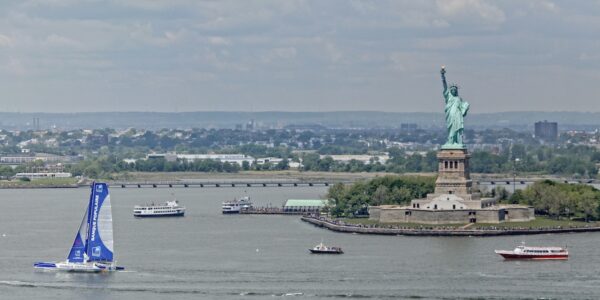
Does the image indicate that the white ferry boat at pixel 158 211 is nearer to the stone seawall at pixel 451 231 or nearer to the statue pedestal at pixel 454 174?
the stone seawall at pixel 451 231

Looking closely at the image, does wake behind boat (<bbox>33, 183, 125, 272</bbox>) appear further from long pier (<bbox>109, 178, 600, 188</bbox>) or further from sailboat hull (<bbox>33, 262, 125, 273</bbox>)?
long pier (<bbox>109, 178, 600, 188</bbox>)

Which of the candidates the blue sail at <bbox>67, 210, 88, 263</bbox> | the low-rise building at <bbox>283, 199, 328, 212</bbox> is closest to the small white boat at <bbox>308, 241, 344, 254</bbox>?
the blue sail at <bbox>67, 210, 88, 263</bbox>

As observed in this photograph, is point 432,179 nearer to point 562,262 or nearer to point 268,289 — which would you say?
point 562,262

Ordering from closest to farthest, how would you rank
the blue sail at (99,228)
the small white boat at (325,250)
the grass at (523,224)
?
the blue sail at (99,228) → the small white boat at (325,250) → the grass at (523,224)

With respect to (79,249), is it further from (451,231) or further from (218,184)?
(218,184)

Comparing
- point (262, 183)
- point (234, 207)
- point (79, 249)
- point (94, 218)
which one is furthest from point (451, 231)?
point (262, 183)

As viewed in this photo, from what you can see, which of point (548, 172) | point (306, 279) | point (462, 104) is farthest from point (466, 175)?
point (548, 172)

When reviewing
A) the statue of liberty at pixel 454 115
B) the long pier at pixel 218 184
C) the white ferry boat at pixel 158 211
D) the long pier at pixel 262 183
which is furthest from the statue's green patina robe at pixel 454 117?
the long pier at pixel 218 184
